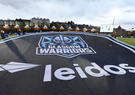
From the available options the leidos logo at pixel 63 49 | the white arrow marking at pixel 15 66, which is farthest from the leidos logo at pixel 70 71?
the leidos logo at pixel 63 49

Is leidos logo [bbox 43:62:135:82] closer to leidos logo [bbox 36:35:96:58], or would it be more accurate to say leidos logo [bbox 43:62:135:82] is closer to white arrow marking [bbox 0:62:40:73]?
white arrow marking [bbox 0:62:40:73]

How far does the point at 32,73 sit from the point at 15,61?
1.41m

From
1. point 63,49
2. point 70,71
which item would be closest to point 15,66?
point 70,71

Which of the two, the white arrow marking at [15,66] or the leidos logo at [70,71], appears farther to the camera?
the white arrow marking at [15,66]

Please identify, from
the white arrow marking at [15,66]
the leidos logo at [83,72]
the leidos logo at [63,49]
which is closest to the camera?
the leidos logo at [83,72]

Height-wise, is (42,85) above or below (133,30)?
below

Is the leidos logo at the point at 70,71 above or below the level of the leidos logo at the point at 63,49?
below

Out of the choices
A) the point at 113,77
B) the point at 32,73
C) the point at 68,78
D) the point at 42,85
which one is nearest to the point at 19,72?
the point at 32,73

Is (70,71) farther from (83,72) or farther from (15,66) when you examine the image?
(15,66)

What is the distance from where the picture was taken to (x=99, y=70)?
324 centimetres

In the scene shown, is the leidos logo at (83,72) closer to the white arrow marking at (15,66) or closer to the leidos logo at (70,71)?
the leidos logo at (70,71)

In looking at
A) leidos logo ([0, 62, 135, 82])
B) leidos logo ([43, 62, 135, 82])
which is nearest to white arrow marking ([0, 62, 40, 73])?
leidos logo ([0, 62, 135, 82])

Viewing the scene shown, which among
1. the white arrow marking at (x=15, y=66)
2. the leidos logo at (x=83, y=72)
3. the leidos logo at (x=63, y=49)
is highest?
the leidos logo at (x=63, y=49)

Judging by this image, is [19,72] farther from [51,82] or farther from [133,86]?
[133,86]
